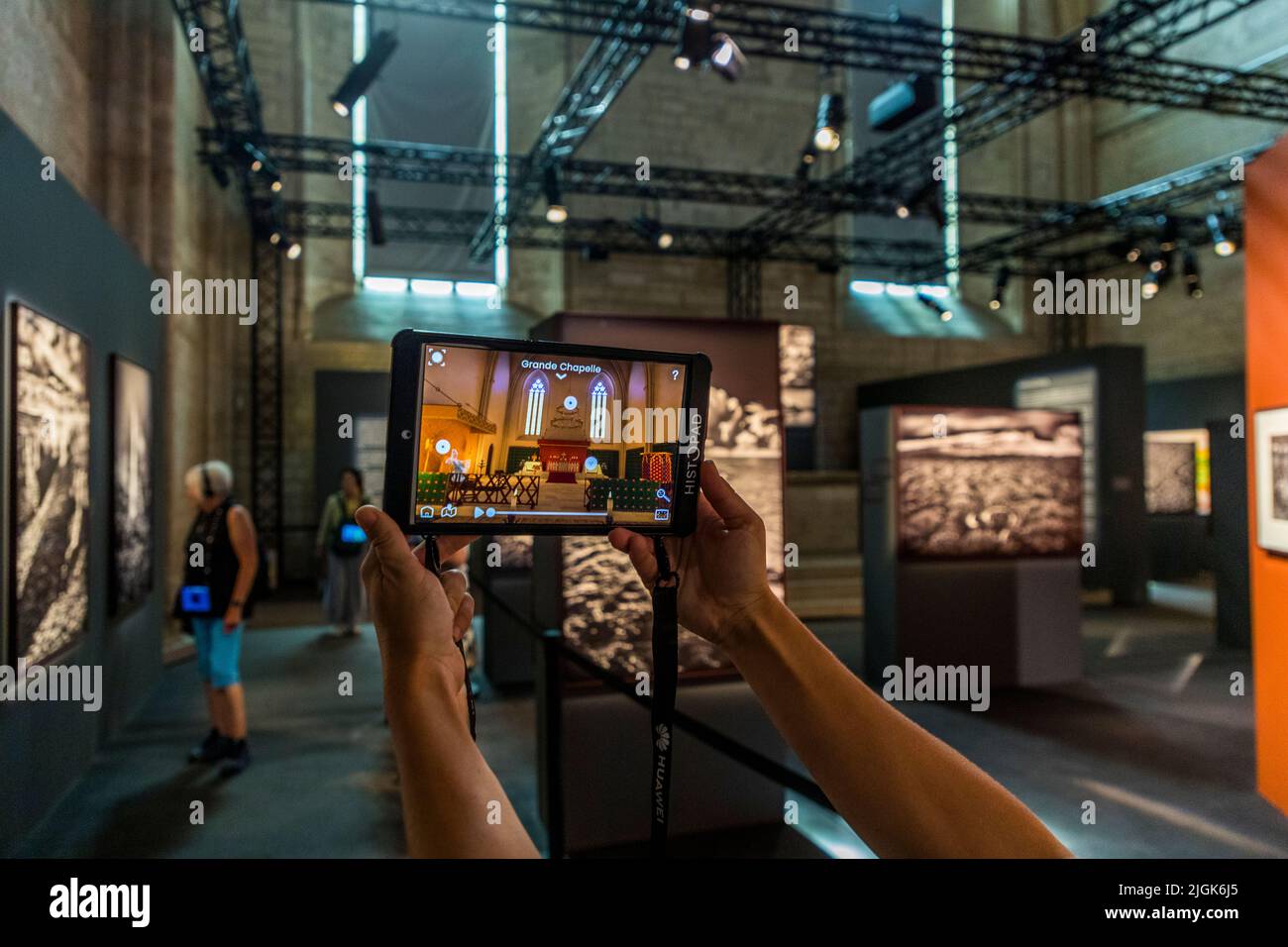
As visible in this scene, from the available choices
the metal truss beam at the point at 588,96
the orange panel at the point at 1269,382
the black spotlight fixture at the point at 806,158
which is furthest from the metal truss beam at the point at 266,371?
the orange panel at the point at 1269,382

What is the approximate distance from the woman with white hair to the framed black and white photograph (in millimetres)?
4852

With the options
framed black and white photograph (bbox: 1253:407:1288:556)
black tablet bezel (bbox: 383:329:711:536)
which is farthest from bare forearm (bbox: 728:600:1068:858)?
framed black and white photograph (bbox: 1253:407:1288:556)

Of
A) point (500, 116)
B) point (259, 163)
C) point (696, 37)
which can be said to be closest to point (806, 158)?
point (696, 37)

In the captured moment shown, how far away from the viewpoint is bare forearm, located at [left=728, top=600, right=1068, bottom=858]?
2.69ft

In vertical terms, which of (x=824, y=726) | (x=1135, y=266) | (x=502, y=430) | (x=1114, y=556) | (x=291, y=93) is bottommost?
(x=1114, y=556)

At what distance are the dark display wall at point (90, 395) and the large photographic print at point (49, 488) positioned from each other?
96 millimetres

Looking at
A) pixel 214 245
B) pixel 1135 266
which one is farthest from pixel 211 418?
pixel 1135 266

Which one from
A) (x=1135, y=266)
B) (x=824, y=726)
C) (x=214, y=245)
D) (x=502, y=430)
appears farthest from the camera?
(x=1135, y=266)

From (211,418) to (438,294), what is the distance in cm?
494

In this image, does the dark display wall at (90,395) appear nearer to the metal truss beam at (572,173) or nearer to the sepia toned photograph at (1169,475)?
the metal truss beam at (572,173)

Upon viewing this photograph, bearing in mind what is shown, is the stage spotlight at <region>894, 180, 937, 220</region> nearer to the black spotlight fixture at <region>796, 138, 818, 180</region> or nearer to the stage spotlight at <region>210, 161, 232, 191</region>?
the black spotlight fixture at <region>796, 138, 818, 180</region>
